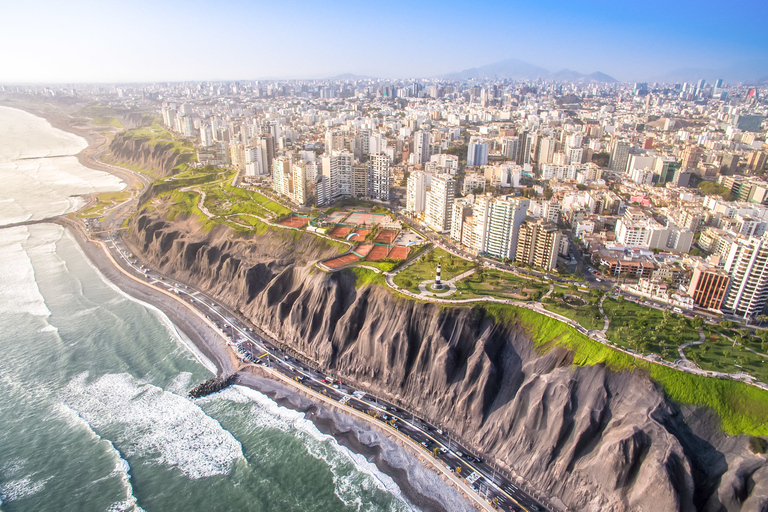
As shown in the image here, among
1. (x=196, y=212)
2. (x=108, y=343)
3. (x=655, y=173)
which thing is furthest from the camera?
(x=655, y=173)

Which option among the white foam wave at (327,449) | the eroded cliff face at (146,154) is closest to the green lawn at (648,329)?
the white foam wave at (327,449)

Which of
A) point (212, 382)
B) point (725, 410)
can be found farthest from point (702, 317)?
point (212, 382)

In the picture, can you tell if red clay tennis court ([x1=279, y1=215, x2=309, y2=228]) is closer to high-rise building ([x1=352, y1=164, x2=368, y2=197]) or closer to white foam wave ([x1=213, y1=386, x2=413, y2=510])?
high-rise building ([x1=352, y1=164, x2=368, y2=197])

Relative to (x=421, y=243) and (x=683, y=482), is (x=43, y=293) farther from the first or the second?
(x=683, y=482)

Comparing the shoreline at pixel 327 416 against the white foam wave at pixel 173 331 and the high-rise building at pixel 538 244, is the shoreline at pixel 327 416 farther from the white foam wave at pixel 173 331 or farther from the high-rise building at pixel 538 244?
the high-rise building at pixel 538 244

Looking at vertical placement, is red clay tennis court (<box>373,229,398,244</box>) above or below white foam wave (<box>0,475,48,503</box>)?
above

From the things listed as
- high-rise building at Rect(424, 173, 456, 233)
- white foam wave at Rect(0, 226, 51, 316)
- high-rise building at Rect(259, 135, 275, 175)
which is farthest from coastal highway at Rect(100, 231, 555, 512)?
high-rise building at Rect(259, 135, 275, 175)
